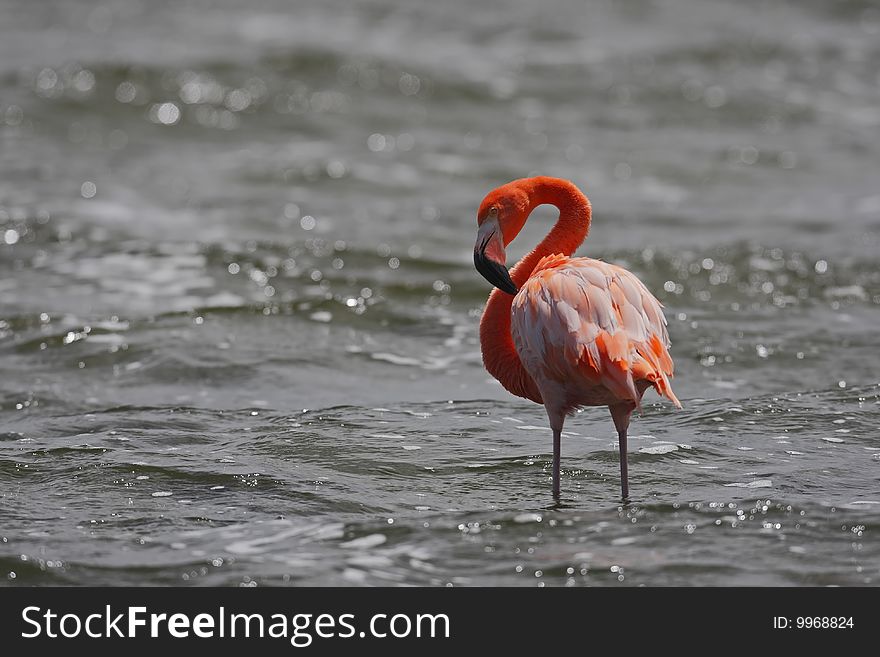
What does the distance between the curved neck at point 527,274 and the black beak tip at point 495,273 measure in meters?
0.29

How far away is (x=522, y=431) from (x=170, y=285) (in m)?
4.33

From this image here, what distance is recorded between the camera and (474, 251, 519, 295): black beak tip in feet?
18.7

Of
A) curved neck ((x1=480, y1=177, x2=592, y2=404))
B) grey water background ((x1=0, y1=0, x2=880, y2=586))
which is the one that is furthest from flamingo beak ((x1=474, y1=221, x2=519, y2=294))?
grey water background ((x1=0, y1=0, x2=880, y2=586))

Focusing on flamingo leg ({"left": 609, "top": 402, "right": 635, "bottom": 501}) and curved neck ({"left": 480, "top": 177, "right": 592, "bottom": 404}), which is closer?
flamingo leg ({"left": 609, "top": 402, "right": 635, "bottom": 501})

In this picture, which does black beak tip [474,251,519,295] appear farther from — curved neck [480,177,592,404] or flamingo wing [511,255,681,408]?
curved neck [480,177,592,404]

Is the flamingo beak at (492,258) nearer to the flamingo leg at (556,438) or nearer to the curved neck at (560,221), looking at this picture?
the curved neck at (560,221)

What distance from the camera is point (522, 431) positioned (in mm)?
6930

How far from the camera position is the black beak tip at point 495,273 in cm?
570

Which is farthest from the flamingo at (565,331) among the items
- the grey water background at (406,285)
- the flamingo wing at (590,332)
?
the grey water background at (406,285)

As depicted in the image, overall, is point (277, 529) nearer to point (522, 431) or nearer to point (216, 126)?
point (522, 431)

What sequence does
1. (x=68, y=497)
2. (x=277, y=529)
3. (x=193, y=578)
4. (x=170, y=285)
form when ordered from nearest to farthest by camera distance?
(x=193, y=578) < (x=277, y=529) < (x=68, y=497) < (x=170, y=285)

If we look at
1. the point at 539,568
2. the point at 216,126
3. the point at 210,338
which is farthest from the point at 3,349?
the point at 216,126

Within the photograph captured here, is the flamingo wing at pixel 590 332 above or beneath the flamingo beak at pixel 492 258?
beneath
